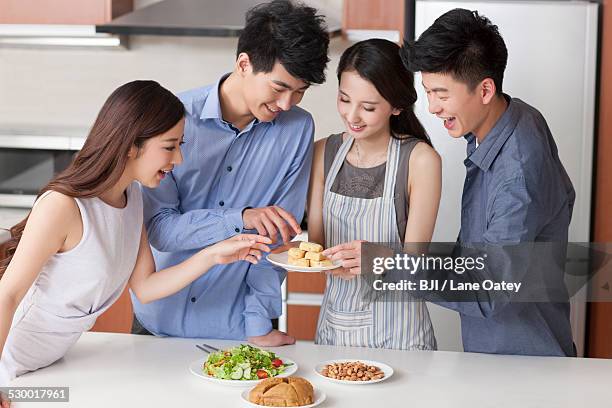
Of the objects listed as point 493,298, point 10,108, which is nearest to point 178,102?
point 493,298

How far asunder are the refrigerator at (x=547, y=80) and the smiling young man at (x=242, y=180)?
3.29 ft

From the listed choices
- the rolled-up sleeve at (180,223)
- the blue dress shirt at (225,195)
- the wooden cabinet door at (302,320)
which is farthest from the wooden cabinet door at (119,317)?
the rolled-up sleeve at (180,223)

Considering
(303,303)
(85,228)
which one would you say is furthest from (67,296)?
(303,303)

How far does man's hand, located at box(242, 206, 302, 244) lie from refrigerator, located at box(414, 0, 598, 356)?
1.19m

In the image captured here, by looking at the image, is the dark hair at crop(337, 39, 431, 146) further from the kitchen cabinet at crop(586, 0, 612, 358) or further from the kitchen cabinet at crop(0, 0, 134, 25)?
the kitchen cabinet at crop(0, 0, 134, 25)

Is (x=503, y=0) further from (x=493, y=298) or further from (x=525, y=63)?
(x=493, y=298)

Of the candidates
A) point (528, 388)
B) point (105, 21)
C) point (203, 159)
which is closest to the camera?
point (528, 388)

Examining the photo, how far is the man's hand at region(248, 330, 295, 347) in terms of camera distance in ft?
6.86

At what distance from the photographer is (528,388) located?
182 centimetres

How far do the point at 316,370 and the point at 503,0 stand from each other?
1746mm

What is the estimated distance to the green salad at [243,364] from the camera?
178cm

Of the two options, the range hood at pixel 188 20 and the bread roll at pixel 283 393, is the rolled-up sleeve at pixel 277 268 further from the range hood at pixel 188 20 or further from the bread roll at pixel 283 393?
the range hood at pixel 188 20

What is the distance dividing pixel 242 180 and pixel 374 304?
1.48ft

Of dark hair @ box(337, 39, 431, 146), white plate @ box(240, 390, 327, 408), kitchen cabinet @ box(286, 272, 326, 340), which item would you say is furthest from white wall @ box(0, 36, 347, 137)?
white plate @ box(240, 390, 327, 408)
